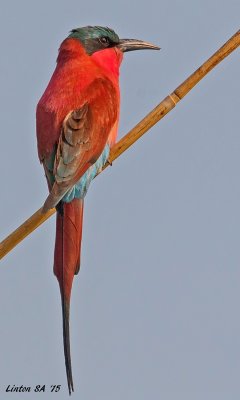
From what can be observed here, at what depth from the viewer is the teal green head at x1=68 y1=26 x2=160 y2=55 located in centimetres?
480

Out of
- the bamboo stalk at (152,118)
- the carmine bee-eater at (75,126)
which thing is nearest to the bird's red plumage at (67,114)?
the carmine bee-eater at (75,126)

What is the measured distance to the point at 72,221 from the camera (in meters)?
3.97

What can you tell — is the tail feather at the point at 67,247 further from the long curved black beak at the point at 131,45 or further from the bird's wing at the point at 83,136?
the long curved black beak at the point at 131,45

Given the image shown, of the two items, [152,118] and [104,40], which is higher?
[104,40]

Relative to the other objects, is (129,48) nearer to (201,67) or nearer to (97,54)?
(97,54)

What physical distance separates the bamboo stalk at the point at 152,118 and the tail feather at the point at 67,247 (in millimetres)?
219

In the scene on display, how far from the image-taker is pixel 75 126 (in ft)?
13.6

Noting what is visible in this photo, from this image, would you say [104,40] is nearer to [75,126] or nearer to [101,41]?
[101,41]

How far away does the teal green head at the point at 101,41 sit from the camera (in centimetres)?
480

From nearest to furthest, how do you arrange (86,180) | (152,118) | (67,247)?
(152,118) → (67,247) → (86,180)

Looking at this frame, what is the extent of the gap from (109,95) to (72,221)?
795 millimetres

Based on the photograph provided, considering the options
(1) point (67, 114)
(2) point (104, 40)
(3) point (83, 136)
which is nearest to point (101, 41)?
(2) point (104, 40)

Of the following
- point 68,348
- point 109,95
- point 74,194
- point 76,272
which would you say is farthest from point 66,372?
point 109,95

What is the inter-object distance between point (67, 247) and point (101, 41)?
1414 mm
